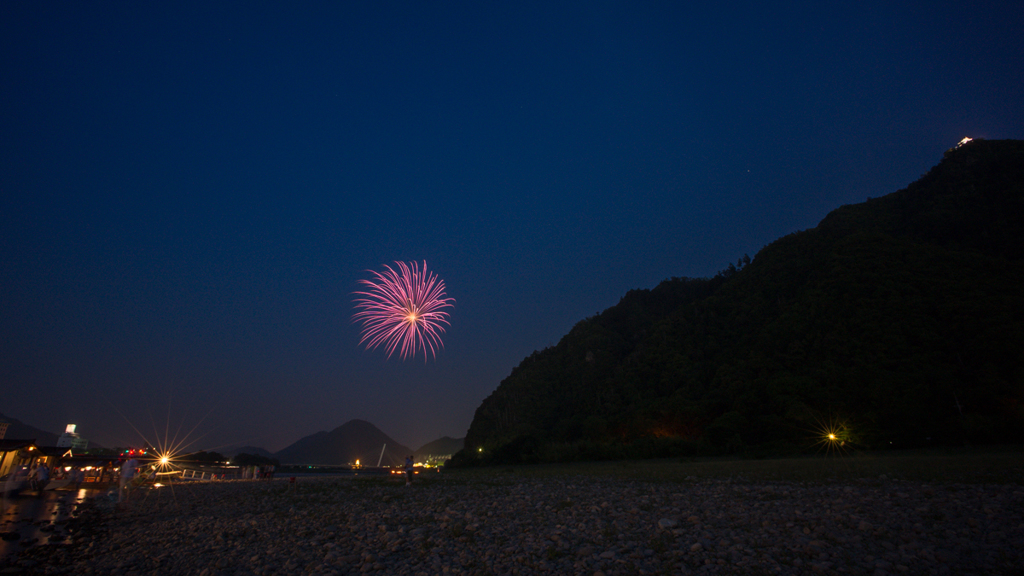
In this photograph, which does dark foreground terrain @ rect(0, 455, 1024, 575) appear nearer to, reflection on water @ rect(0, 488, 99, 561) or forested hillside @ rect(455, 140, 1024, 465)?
reflection on water @ rect(0, 488, 99, 561)

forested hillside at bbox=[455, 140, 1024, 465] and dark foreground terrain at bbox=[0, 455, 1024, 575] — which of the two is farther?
forested hillside at bbox=[455, 140, 1024, 465]

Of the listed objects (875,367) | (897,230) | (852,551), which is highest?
(897,230)

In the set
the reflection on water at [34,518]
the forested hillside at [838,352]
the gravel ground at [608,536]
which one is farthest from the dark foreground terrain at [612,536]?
the forested hillside at [838,352]

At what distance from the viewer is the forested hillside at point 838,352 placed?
42.1 meters

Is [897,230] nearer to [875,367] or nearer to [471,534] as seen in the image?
[875,367]

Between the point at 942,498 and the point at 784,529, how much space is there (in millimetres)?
5538

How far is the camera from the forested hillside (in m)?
42.1

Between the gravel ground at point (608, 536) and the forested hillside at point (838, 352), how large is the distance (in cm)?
3256

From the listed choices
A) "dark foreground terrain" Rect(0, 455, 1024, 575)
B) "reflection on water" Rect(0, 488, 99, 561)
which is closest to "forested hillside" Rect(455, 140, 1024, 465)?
"dark foreground terrain" Rect(0, 455, 1024, 575)

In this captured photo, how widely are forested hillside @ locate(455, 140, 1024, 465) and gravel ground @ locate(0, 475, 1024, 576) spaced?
32.6m

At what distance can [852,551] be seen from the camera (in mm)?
7828

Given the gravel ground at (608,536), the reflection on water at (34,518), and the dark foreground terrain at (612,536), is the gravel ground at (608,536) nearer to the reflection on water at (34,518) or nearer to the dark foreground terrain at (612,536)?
the dark foreground terrain at (612,536)

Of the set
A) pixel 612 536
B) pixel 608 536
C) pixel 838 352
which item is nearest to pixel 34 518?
pixel 608 536

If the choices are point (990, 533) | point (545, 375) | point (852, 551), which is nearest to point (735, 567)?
point (852, 551)
